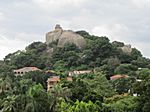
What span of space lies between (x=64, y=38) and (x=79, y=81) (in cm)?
4899

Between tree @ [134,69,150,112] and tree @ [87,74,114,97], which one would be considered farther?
tree @ [87,74,114,97]

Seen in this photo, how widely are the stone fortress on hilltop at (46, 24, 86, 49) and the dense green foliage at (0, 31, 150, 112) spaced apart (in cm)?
143

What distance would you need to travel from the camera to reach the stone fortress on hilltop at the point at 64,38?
10206cm

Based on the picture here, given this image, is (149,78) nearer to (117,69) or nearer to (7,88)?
(7,88)

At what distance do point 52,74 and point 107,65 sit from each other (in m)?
11.6

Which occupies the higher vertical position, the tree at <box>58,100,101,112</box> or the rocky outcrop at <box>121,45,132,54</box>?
the rocky outcrop at <box>121,45,132,54</box>

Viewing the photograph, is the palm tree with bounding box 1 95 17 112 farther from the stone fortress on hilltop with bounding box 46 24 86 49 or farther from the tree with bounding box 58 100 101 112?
the stone fortress on hilltop with bounding box 46 24 86 49

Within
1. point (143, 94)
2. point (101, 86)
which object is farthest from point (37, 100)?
point (101, 86)

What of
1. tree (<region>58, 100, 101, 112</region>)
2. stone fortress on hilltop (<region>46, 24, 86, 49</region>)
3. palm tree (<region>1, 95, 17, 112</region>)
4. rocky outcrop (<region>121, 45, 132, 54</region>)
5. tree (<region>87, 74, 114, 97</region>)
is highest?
stone fortress on hilltop (<region>46, 24, 86, 49</region>)

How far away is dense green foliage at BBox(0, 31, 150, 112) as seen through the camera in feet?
152

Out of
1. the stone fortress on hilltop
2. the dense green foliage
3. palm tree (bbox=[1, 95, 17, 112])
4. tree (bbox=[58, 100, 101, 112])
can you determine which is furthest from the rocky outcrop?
tree (bbox=[58, 100, 101, 112])

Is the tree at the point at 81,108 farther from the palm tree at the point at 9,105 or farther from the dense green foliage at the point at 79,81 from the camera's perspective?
the palm tree at the point at 9,105

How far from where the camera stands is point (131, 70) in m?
80.9

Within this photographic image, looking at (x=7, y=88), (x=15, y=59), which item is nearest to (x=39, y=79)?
(x=7, y=88)
